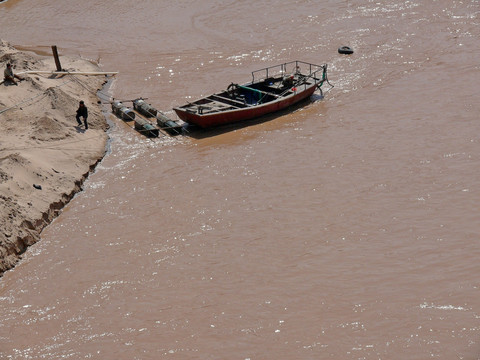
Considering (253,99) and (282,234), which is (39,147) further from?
(282,234)

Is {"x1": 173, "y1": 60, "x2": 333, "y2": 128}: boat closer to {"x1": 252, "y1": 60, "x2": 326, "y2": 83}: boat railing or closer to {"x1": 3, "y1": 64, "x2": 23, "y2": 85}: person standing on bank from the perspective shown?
{"x1": 252, "y1": 60, "x2": 326, "y2": 83}: boat railing

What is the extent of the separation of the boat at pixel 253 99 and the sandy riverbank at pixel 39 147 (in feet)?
10.5

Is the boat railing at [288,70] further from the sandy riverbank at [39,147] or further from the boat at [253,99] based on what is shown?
the sandy riverbank at [39,147]

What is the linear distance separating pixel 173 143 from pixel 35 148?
13.5 ft

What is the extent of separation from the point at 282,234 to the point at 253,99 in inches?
337

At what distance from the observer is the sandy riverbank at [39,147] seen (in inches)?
578

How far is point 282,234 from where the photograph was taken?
47.2ft

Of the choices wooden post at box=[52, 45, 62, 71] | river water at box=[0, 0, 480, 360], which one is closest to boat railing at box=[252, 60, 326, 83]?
river water at box=[0, 0, 480, 360]

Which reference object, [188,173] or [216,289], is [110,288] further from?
[188,173]

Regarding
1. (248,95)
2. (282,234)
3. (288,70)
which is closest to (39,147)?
(248,95)

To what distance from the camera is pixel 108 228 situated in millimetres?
15211

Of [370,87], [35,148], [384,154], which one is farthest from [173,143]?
[370,87]

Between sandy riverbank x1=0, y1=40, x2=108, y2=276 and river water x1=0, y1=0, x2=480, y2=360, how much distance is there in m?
0.45

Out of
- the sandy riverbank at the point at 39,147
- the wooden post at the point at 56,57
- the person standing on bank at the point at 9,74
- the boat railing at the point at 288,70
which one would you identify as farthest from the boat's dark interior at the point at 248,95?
the wooden post at the point at 56,57
